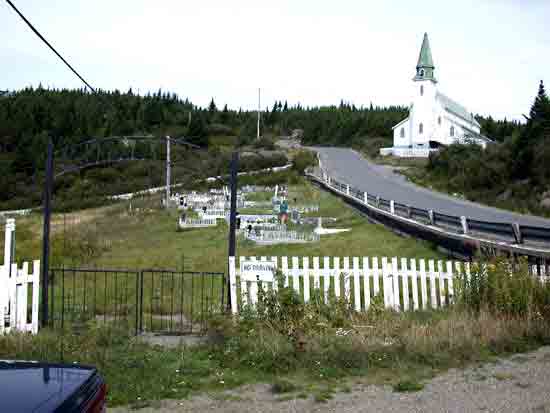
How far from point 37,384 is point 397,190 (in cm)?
3883

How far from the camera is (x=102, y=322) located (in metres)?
9.09

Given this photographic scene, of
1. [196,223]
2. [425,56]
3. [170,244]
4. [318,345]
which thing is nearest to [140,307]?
[318,345]

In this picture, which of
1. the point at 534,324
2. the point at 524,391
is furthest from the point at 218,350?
the point at 534,324

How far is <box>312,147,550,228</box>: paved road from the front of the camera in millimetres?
25484

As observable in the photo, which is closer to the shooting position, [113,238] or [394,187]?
[113,238]

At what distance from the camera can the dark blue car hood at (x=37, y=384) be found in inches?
123

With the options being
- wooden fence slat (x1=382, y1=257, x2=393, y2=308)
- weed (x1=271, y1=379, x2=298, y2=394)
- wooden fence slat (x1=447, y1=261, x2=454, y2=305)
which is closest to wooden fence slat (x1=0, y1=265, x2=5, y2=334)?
weed (x1=271, y1=379, x2=298, y2=394)

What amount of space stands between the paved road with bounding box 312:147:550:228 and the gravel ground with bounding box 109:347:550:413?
16716 millimetres

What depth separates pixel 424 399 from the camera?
5.83 m

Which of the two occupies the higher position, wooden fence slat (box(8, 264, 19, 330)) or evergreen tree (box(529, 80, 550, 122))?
evergreen tree (box(529, 80, 550, 122))

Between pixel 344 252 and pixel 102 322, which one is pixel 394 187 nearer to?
pixel 344 252

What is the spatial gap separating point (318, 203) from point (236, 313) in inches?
1024

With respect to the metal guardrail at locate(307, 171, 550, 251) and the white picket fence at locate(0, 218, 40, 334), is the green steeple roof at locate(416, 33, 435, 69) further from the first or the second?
the white picket fence at locate(0, 218, 40, 334)

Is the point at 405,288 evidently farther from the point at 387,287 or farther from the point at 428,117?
the point at 428,117
